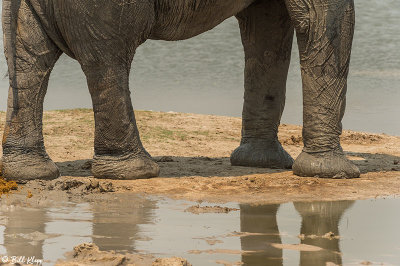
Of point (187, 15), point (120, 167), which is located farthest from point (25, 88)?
point (187, 15)

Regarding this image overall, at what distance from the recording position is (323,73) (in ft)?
31.1

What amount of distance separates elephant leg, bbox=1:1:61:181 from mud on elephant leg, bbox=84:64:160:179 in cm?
44

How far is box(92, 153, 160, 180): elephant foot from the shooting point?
8953 mm

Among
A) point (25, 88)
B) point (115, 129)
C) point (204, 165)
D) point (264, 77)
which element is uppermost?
point (264, 77)

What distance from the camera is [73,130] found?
13.0m

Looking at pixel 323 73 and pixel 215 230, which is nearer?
pixel 215 230

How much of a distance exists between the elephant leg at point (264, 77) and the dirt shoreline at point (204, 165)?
31cm

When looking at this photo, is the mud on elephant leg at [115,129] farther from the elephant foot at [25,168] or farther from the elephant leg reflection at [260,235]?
the elephant leg reflection at [260,235]

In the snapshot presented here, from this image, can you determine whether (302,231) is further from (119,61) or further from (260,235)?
(119,61)

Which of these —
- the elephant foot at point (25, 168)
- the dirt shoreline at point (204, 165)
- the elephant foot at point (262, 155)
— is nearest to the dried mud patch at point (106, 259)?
the dirt shoreline at point (204, 165)

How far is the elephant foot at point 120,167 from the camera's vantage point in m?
8.95

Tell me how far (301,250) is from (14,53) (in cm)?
363

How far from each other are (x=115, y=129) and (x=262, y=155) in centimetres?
214

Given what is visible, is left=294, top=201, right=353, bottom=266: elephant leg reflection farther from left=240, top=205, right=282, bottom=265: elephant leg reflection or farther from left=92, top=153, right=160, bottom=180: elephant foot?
left=92, top=153, right=160, bottom=180: elephant foot
